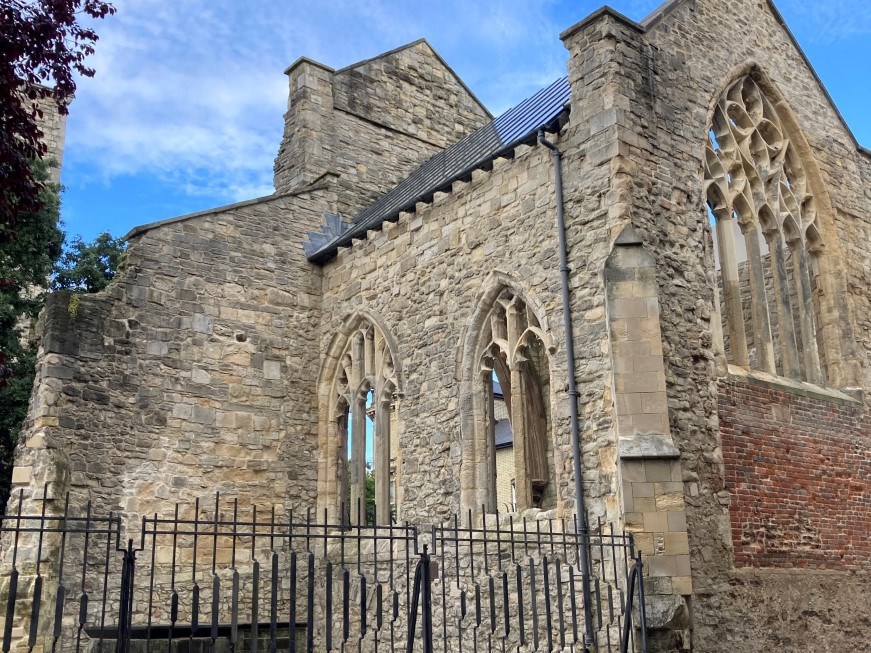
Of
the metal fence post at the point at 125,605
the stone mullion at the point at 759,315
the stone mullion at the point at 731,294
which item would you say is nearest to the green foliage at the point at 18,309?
the metal fence post at the point at 125,605

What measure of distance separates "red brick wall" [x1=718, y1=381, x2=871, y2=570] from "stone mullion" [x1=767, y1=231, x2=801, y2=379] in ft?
2.06

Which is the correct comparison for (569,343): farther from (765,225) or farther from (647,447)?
(765,225)

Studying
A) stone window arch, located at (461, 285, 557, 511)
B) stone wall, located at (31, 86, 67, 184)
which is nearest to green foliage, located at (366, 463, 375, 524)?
stone window arch, located at (461, 285, 557, 511)

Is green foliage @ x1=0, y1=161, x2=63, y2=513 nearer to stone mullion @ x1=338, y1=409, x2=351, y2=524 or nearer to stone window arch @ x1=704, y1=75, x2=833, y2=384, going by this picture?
stone mullion @ x1=338, y1=409, x2=351, y2=524

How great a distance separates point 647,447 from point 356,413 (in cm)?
596

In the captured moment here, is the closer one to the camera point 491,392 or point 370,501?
point 491,392

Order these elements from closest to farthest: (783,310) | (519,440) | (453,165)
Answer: (519,440), (783,310), (453,165)

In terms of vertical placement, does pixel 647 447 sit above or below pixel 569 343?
below

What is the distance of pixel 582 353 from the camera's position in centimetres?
1072

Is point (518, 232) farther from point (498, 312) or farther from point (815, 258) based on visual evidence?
point (815, 258)

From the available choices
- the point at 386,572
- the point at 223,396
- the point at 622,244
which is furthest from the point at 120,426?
the point at 622,244

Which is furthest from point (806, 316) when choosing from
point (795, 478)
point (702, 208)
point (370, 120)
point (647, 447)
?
point (370, 120)

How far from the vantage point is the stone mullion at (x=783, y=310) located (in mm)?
12602

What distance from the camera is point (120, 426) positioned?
13039mm
